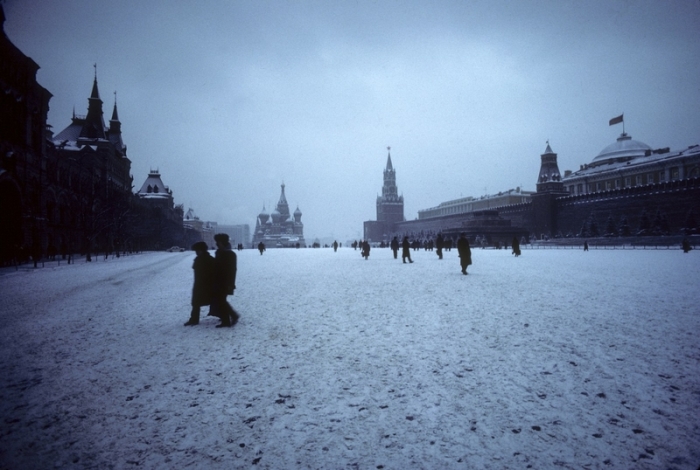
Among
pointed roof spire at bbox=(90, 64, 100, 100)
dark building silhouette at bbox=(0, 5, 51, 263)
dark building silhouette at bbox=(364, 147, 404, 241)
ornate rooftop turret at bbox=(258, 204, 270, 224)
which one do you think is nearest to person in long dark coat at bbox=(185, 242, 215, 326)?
dark building silhouette at bbox=(0, 5, 51, 263)

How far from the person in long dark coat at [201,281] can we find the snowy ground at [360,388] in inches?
16.4

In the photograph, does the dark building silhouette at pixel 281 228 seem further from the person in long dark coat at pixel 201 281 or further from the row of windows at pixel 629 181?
the person in long dark coat at pixel 201 281

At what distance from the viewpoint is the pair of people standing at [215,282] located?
21.7 feet

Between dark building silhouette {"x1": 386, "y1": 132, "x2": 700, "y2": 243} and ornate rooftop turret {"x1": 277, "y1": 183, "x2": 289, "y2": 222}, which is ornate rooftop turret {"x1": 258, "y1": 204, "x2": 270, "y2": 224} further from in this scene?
dark building silhouette {"x1": 386, "y1": 132, "x2": 700, "y2": 243}

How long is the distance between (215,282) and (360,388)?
3770 millimetres

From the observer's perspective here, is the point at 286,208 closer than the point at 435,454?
No

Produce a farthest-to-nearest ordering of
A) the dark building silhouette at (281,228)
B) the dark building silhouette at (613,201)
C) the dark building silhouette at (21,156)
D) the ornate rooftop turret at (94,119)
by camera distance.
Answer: the dark building silhouette at (281,228), the ornate rooftop turret at (94,119), the dark building silhouette at (613,201), the dark building silhouette at (21,156)

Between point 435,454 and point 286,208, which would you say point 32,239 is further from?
point 286,208

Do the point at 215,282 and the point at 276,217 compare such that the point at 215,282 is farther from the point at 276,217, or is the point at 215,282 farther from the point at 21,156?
the point at 276,217

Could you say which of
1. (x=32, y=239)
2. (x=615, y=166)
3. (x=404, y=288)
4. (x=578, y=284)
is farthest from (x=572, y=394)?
(x=615, y=166)

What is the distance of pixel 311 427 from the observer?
313 cm

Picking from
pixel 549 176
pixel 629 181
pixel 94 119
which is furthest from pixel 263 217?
pixel 629 181

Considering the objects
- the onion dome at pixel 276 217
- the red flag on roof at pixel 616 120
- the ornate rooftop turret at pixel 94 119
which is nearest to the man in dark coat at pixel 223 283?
the ornate rooftop turret at pixel 94 119

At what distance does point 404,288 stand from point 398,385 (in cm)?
697
